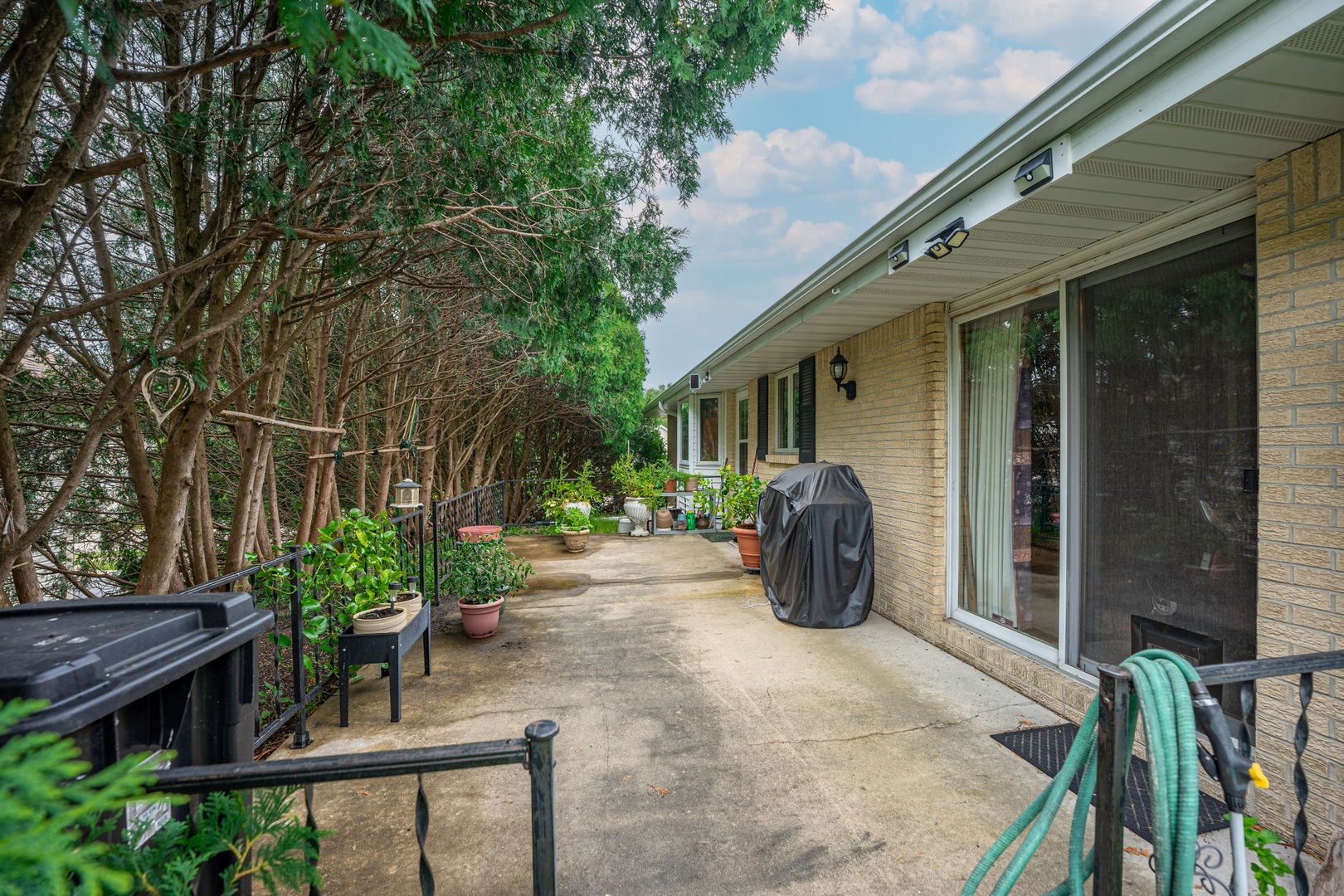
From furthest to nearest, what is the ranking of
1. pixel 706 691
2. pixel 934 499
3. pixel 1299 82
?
pixel 934 499
pixel 706 691
pixel 1299 82

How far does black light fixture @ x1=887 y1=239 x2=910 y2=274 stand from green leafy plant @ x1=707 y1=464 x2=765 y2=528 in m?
3.69

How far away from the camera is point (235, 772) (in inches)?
38.3

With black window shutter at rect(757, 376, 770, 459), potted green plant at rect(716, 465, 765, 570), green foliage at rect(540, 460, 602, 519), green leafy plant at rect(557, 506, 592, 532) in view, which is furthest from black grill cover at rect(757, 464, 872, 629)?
green foliage at rect(540, 460, 602, 519)

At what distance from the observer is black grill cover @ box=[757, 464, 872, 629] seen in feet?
15.5

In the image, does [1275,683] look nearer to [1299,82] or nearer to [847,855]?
[847,855]

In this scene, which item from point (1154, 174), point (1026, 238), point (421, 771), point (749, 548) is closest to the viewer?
point (421, 771)

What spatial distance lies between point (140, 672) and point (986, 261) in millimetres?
3907

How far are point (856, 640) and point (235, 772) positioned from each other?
4136 mm

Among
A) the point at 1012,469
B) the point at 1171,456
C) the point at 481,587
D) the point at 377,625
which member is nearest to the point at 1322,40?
the point at 1171,456

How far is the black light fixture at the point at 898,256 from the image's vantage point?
3362 mm

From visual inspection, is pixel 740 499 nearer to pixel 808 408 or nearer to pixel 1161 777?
pixel 808 408

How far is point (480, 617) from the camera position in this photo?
14.4 feet

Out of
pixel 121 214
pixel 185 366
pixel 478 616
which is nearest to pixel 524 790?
pixel 478 616

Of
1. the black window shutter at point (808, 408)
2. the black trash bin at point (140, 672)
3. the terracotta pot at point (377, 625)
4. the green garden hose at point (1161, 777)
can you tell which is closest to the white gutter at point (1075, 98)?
the green garden hose at point (1161, 777)
